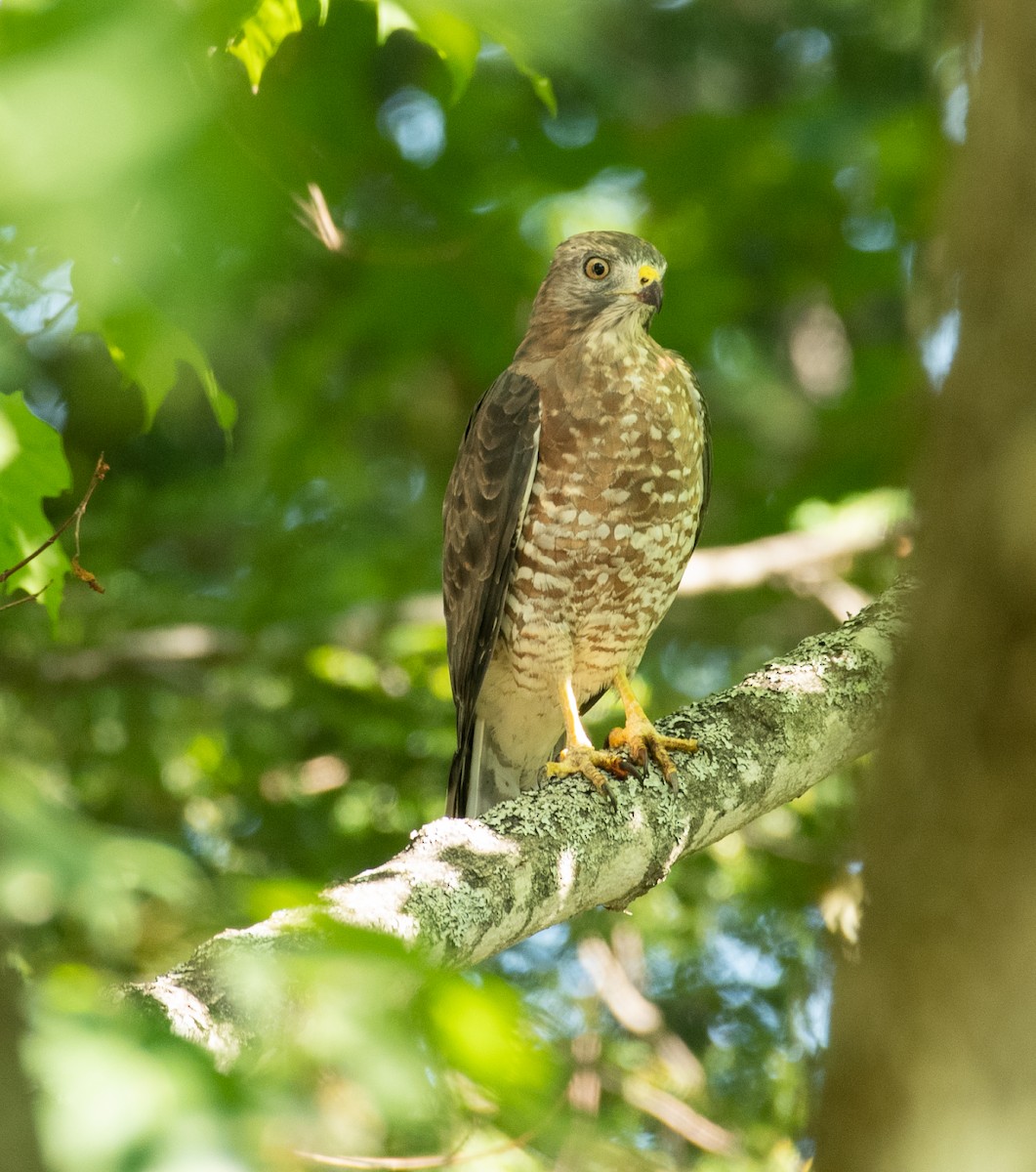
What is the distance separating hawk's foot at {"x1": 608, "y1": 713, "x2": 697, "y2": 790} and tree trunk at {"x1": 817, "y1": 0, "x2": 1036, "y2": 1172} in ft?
8.79

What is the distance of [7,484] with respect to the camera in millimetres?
2980

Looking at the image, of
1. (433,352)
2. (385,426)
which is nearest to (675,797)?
(433,352)

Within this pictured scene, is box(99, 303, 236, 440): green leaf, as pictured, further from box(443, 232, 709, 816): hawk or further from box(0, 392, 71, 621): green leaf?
box(443, 232, 709, 816): hawk

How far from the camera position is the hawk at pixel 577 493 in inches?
178

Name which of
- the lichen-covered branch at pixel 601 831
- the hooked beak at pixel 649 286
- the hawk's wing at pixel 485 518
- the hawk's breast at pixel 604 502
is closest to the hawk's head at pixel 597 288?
the hooked beak at pixel 649 286

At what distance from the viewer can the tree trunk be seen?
37.9 inches

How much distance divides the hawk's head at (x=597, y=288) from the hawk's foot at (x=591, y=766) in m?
1.59

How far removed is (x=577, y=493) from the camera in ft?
14.8

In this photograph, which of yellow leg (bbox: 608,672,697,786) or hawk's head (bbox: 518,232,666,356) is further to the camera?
hawk's head (bbox: 518,232,666,356)

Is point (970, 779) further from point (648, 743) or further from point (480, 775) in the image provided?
point (480, 775)

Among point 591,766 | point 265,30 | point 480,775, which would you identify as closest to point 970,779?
point 265,30

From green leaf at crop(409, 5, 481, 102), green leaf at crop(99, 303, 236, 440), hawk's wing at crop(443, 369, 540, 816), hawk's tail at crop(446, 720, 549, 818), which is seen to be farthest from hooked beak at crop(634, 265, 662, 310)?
green leaf at crop(99, 303, 236, 440)

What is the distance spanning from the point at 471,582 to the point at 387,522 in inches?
96.1

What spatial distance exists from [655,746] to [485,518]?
3.76 feet
